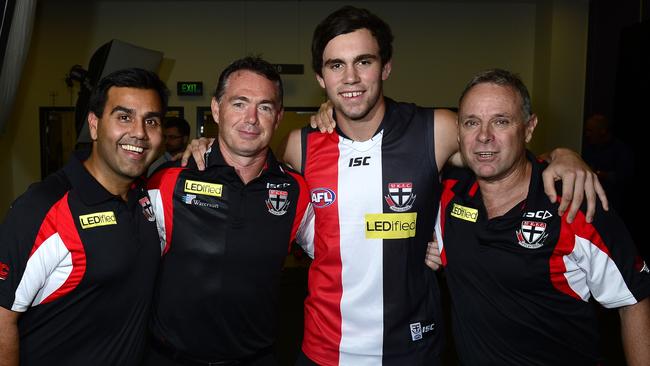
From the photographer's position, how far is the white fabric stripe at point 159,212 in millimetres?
1868

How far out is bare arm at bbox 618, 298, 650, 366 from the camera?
1529 mm

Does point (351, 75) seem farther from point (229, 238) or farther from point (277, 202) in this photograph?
point (229, 238)

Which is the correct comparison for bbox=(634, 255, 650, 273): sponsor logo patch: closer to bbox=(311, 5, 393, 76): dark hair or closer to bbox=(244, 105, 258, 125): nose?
bbox=(311, 5, 393, 76): dark hair

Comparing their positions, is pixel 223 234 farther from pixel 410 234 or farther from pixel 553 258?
pixel 553 258

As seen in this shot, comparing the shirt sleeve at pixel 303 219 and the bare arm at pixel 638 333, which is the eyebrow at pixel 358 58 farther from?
the bare arm at pixel 638 333

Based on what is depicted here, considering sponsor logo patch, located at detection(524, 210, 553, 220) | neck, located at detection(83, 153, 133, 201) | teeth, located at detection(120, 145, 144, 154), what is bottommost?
sponsor logo patch, located at detection(524, 210, 553, 220)

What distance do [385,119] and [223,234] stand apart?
779 millimetres

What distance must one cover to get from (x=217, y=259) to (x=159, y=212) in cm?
30

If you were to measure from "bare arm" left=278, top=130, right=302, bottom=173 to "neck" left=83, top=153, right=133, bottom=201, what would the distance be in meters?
0.68

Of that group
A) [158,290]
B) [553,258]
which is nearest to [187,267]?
[158,290]

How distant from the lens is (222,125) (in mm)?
1955

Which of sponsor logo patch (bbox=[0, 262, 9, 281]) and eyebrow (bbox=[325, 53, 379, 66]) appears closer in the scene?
sponsor logo patch (bbox=[0, 262, 9, 281])

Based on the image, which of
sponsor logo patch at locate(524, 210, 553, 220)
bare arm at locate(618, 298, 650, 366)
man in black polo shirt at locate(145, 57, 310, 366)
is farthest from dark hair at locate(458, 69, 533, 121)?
man in black polo shirt at locate(145, 57, 310, 366)

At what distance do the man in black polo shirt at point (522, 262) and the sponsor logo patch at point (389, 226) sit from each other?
6.7 inches
